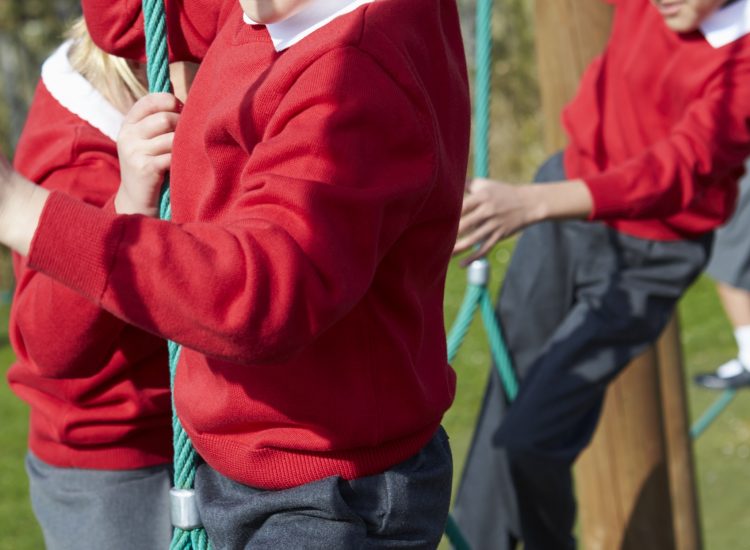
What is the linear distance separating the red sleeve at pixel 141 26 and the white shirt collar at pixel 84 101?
7 centimetres

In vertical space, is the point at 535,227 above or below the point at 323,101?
below

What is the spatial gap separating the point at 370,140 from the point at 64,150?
49cm

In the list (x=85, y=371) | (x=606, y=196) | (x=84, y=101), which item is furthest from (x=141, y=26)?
(x=606, y=196)

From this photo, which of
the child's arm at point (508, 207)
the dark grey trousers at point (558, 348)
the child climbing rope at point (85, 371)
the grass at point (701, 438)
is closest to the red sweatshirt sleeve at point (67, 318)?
the child climbing rope at point (85, 371)

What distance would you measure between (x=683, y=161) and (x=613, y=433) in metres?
0.69

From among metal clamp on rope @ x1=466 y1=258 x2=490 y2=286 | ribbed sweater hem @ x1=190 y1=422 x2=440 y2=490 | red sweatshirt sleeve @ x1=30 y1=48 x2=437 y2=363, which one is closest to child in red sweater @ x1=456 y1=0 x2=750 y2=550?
metal clamp on rope @ x1=466 y1=258 x2=490 y2=286

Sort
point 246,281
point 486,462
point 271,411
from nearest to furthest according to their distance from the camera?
point 246,281, point 271,411, point 486,462

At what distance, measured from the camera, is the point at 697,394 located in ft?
11.8

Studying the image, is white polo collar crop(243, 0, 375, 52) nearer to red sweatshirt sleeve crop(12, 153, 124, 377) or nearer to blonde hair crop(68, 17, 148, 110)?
red sweatshirt sleeve crop(12, 153, 124, 377)

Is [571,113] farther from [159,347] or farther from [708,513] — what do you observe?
[708,513]

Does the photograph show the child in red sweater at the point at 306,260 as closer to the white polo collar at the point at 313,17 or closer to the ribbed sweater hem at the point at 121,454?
the white polo collar at the point at 313,17

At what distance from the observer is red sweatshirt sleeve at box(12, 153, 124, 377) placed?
43.7 inches

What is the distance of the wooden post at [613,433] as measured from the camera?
203cm

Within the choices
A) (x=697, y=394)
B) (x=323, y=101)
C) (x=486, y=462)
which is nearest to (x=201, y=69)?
(x=323, y=101)
